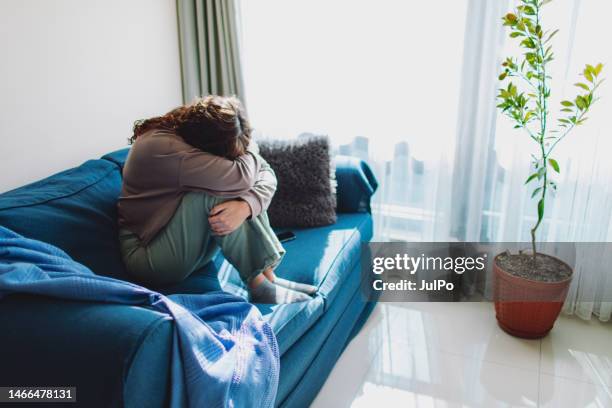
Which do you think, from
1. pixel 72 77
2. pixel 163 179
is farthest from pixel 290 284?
pixel 72 77

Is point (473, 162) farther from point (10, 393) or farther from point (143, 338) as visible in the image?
point (10, 393)

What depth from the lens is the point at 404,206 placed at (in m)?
2.42

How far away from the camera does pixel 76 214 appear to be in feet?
4.36

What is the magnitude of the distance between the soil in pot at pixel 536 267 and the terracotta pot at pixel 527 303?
4 cm

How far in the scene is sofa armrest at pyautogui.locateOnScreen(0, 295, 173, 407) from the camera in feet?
2.52

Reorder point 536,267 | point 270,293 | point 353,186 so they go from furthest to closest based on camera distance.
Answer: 1. point 353,186
2. point 536,267
3. point 270,293

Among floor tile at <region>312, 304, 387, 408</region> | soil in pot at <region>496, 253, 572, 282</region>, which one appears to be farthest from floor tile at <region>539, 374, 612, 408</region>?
floor tile at <region>312, 304, 387, 408</region>

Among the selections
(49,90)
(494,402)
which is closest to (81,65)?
(49,90)

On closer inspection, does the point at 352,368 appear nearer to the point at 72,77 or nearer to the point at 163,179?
the point at 163,179

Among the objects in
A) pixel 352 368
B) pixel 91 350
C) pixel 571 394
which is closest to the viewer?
pixel 91 350

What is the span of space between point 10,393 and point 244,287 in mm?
838

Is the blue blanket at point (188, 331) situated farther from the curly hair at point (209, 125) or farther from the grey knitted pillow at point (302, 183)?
the grey knitted pillow at point (302, 183)

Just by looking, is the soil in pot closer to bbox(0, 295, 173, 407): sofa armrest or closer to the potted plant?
the potted plant

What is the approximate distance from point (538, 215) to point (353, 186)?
2.73 ft
